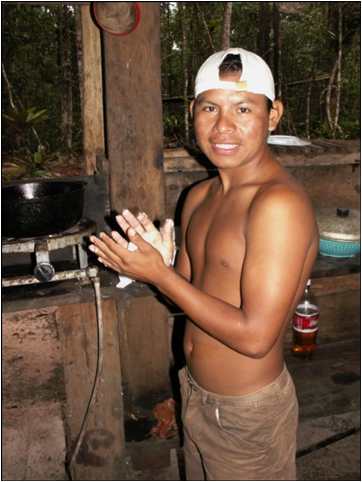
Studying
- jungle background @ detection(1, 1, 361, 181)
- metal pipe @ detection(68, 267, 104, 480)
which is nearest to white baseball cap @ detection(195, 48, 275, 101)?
metal pipe @ detection(68, 267, 104, 480)

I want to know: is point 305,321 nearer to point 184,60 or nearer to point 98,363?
point 98,363

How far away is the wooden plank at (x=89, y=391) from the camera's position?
319 cm

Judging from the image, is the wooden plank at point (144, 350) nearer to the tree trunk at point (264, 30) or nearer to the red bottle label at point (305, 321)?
the red bottle label at point (305, 321)

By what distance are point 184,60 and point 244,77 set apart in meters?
6.64

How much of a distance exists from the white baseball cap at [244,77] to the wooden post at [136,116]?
1.55 meters

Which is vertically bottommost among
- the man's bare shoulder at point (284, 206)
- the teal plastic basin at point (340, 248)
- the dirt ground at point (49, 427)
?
the dirt ground at point (49, 427)

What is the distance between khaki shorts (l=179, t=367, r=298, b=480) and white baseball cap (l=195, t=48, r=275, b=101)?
1295mm

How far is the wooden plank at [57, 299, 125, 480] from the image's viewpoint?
3.19 meters

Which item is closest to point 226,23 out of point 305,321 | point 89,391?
point 305,321

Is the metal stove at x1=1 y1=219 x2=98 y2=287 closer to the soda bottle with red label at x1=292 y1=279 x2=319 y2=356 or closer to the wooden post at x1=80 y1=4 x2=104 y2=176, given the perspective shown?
the wooden post at x1=80 y1=4 x2=104 y2=176

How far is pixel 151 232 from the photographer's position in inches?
66.5

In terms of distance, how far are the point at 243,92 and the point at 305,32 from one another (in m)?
9.44

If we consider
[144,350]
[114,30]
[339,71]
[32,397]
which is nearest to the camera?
[114,30]

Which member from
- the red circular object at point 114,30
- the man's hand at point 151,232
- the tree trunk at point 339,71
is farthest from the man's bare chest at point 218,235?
the tree trunk at point 339,71
